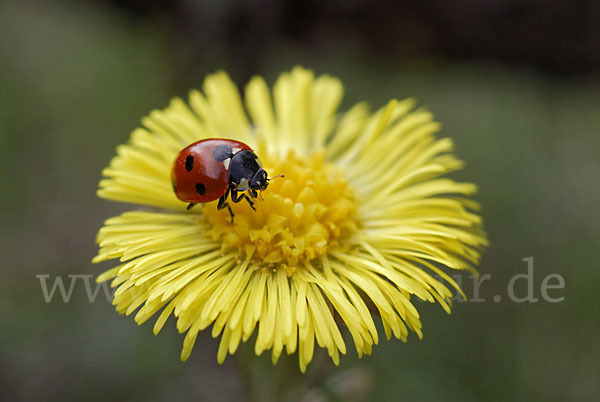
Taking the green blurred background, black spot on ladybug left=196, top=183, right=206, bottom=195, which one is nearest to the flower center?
black spot on ladybug left=196, top=183, right=206, bottom=195

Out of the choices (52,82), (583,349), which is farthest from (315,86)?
(52,82)

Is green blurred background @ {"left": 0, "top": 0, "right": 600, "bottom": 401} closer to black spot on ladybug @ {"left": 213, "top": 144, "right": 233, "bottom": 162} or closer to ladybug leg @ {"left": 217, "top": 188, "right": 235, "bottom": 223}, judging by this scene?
ladybug leg @ {"left": 217, "top": 188, "right": 235, "bottom": 223}

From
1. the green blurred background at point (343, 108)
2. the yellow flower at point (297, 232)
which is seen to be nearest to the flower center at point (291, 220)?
the yellow flower at point (297, 232)

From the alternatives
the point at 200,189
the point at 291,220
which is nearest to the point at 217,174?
the point at 200,189

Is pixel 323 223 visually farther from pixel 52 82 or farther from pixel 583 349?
pixel 52 82

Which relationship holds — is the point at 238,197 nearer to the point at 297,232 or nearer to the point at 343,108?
the point at 297,232

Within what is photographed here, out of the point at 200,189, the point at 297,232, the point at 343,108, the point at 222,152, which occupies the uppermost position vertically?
the point at 343,108

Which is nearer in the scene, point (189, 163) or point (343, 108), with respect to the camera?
point (189, 163)

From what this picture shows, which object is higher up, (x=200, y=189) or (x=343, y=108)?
(x=343, y=108)
